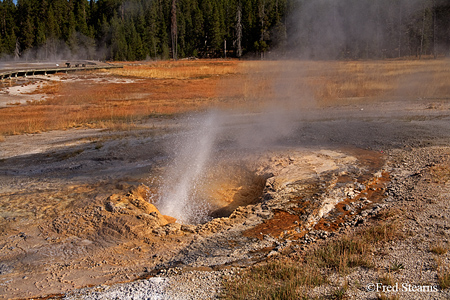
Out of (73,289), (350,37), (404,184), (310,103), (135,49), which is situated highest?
(135,49)

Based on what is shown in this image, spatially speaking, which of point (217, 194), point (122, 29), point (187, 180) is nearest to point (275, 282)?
point (217, 194)

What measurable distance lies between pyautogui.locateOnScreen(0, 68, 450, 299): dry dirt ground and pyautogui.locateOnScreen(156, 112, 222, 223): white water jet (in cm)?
25

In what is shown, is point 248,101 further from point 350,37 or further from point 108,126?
point 350,37

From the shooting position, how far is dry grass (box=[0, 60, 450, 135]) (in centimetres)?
1244

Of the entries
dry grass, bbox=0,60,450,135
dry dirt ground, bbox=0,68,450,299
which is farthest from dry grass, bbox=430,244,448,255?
dry grass, bbox=0,60,450,135

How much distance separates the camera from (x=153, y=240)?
4441mm

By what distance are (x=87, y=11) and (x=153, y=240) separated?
7539 centimetres

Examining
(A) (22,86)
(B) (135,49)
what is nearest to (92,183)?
(A) (22,86)

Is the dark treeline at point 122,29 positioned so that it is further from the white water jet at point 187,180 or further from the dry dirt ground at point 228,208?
the dry dirt ground at point 228,208

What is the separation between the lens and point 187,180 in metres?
6.61

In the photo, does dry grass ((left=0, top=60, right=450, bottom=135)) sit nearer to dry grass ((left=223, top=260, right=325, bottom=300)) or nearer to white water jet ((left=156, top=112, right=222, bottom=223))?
white water jet ((left=156, top=112, right=222, bottom=223))

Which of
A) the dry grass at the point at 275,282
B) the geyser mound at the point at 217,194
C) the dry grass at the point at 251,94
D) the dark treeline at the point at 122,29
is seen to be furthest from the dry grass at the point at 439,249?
A: the dark treeline at the point at 122,29

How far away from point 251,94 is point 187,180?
11.6m

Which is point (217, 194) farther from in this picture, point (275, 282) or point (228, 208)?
point (275, 282)
